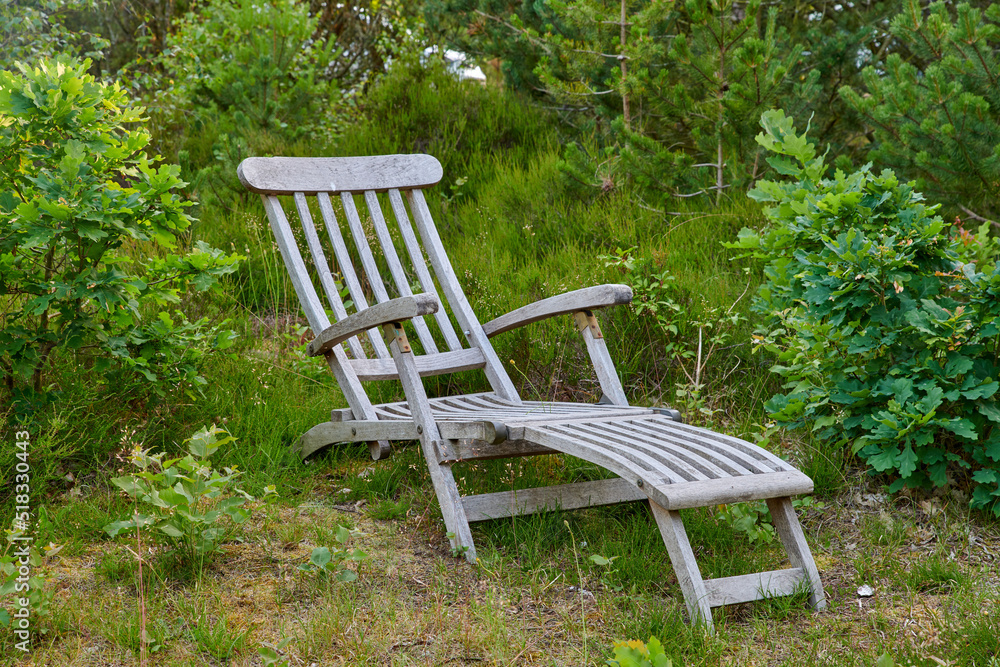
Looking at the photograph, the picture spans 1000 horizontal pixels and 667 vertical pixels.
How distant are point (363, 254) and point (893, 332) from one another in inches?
75.6

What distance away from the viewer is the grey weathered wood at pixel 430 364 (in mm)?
3057

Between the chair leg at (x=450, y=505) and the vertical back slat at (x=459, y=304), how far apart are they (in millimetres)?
611

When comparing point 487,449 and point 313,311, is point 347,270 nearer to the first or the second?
point 313,311

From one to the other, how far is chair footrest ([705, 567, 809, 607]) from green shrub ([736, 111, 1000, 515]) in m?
0.58

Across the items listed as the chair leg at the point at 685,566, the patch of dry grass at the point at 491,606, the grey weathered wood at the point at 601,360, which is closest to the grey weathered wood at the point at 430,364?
the grey weathered wood at the point at 601,360

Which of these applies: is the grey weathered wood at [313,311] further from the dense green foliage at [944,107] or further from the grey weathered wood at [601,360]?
the dense green foliage at [944,107]

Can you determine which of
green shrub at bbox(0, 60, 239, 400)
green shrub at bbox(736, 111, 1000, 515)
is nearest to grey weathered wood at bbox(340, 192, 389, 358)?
green shrub at bbox(0, 60, 239, 400)

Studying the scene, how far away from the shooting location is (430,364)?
3.10m

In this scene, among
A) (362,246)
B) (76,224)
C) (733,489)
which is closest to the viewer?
(733,489)

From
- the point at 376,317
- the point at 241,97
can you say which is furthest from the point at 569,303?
the point at 241,97

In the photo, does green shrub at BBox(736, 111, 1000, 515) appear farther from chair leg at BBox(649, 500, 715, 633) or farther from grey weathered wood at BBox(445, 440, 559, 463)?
grey weathered wood at BBox(445, 440, 559, 463)

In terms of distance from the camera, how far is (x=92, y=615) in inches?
79.2

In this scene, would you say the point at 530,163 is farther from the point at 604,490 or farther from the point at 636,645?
the point at 636,645

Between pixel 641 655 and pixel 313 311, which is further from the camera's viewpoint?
pixel 313 311
